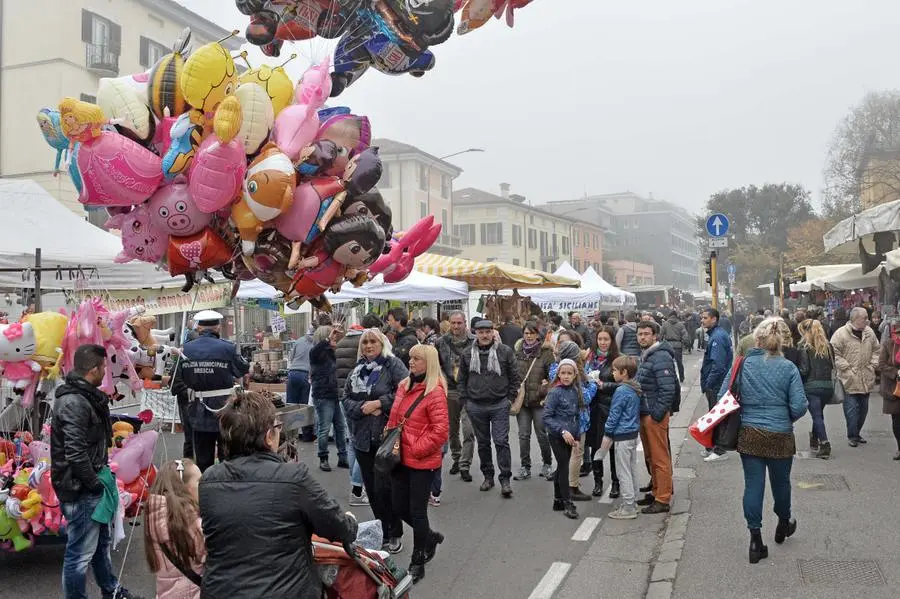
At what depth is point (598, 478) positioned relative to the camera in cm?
816

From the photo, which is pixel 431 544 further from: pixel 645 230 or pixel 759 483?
pixel 645 230

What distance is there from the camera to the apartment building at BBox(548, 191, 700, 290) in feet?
350

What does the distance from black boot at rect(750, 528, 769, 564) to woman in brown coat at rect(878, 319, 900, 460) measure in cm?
405

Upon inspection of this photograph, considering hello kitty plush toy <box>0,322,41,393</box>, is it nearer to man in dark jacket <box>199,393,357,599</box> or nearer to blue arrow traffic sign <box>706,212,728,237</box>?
man in dark jacket <box>199,393,357,599</box>

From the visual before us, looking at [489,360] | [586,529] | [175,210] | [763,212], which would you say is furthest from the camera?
[763,212]

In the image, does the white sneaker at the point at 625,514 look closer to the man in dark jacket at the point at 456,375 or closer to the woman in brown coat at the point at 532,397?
the woman in brown coat at the point at 532,397

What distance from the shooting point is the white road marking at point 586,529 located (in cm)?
661

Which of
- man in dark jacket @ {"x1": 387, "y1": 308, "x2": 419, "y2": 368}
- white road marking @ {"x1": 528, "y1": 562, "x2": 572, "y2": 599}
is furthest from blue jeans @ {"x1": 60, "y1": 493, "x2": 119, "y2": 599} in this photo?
man in dark jacket @ {"x1": 387, "y1": 308, "x2": 419, "y2": 368}

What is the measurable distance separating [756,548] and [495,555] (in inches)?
81.6

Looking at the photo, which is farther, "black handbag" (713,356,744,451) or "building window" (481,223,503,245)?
"building window" (481,223,503,245)

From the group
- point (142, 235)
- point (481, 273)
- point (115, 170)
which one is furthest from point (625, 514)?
point (481, 273)

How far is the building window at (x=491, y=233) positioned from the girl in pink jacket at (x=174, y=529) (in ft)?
187

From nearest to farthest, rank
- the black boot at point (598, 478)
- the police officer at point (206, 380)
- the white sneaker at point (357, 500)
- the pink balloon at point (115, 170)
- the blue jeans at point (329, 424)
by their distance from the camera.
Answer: the pink balloon at point (115, 170), the police officer at point (206, 380), the white sneaker at point (357, 500), the black boot at point (598, 478), the blue jeans at point (329, 424)

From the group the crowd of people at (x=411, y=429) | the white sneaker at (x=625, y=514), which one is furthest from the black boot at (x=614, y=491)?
the white sneaker at (x=625, y=514)
